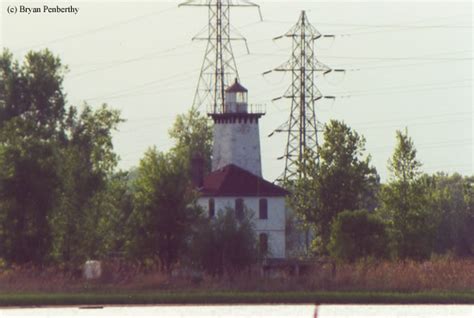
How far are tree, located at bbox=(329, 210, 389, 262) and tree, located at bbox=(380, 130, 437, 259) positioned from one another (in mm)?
961

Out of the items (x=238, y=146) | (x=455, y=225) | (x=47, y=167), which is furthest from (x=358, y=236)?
(x=455, y=225)

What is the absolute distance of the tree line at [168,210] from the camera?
212ft

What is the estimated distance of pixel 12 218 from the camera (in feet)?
213

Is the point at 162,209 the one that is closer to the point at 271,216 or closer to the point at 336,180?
the point at 336,180

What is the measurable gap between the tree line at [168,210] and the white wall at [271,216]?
2.89m

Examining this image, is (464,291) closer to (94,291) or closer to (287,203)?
(94,291)

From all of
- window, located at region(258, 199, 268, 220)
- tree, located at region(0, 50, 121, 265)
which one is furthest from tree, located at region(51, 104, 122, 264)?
window, located at region(258, 199, 268, 220)

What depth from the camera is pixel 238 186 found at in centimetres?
9131

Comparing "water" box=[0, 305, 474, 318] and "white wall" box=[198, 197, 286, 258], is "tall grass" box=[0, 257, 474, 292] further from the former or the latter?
"white wall" box=[198, 197, 286, 258]

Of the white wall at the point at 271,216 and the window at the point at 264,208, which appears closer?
the white wall at the point at 271,216

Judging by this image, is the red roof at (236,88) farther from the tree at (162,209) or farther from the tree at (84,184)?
the tree at (162,209)

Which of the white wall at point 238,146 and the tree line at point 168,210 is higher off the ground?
the white wall at point 238,146

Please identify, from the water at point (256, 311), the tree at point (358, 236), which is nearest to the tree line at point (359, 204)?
the tree at point (358, 236)

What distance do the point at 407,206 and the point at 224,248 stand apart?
14.7 meters
